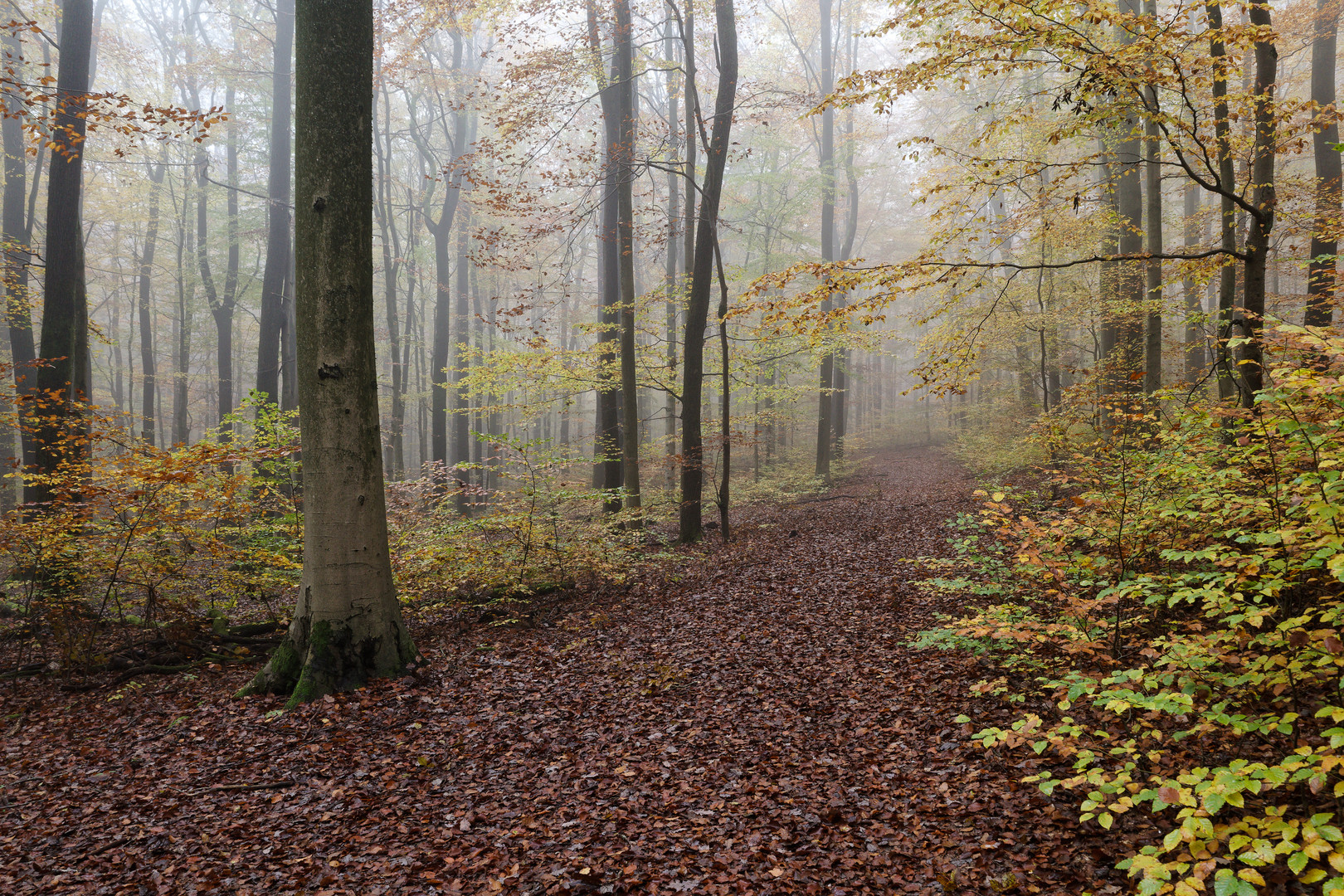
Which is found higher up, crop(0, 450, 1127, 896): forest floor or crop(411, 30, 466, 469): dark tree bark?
crop(411, 30, 466, 469): dark tree bark

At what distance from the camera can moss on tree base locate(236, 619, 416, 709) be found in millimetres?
5211

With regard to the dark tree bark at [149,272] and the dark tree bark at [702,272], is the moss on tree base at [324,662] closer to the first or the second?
the dark tree bark at [702,272]

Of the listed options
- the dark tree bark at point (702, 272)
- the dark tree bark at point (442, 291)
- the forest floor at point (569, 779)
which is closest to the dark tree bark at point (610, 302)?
the dark tree bark at point (702, 272)

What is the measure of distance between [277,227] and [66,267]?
713 centimetres

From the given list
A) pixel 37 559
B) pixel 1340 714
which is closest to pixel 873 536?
pixel 1340 714

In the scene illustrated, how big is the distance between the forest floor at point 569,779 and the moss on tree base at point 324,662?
19 centimetres

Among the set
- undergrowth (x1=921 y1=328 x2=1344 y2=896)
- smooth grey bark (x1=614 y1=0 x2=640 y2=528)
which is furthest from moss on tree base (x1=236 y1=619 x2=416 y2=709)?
smooth grey bark (x1=614 y1=0 x2=640 y2=528)

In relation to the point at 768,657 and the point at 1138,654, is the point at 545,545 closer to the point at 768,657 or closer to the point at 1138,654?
the point at 768,657

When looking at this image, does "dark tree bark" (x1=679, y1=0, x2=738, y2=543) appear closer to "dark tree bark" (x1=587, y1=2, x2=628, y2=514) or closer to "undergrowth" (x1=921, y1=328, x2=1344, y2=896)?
"dark tree bark" (x1=587, y1=2, x2=628, y2=514)

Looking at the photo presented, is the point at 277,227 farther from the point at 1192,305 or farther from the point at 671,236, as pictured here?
the point at 1192,305

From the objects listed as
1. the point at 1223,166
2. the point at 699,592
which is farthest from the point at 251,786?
the point at 1223,166

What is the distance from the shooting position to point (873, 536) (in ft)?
34.5

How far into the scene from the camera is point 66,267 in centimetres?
845

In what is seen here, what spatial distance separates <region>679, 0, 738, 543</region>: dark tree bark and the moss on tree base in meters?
6.35
